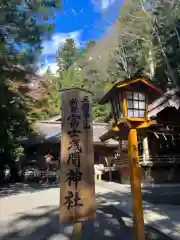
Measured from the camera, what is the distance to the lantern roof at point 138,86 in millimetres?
4785

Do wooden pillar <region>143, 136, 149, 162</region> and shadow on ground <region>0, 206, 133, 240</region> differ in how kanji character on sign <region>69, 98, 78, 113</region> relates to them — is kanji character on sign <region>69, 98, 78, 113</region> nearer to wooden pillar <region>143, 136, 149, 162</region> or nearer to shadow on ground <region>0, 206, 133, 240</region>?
shadow on ground <region>0, 206, 133, 240</region>

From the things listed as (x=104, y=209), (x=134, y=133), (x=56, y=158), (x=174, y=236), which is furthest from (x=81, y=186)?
(x=56, y=158)

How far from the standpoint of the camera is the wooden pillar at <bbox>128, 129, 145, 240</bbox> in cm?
414

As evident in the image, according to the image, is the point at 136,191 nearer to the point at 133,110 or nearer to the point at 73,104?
the point at 133,110

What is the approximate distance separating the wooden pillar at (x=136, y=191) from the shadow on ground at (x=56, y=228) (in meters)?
0.94

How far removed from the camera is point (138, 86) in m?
4.93

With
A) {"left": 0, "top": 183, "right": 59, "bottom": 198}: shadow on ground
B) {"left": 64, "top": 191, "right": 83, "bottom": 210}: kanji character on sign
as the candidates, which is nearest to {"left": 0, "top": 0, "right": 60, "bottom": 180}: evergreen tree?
{"left": 0, "top": 183, "right": 59, "bottom": 198}: shadow on ground

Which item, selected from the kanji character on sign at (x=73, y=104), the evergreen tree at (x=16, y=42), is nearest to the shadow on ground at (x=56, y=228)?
the kanji character on sign at (x=73, y=104)

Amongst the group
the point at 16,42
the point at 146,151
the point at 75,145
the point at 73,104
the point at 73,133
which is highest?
the point at 16,42

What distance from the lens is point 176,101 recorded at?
34.5 ft

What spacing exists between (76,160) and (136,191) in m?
1.25

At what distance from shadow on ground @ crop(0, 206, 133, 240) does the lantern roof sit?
8.45 ft

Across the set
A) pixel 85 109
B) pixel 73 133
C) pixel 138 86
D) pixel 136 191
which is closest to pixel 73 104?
pixel 85 109

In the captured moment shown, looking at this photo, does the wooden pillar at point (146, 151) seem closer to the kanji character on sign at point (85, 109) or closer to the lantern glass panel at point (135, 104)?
the lantern glass panel at point (135, 104)
